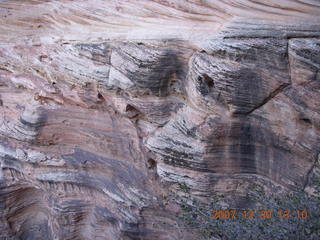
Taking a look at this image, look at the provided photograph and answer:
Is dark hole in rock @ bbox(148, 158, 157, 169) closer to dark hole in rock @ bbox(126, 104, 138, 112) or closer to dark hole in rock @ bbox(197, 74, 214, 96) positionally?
dark hole in rock @ bbox(126, 104, 138, 112)

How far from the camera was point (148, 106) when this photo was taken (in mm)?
5906

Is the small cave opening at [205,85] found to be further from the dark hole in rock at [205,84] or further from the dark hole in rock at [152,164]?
the dark hole in rock at [152,164]

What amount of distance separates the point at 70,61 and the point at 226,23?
3.10m

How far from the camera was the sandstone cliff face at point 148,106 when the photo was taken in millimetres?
4902

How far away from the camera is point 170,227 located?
6613 mm

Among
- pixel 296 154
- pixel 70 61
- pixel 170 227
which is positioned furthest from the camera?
pixel 170 227

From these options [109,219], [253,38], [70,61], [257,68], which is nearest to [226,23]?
[253,38]

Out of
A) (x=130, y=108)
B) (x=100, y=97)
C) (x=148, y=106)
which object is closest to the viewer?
(x=148, y=106)

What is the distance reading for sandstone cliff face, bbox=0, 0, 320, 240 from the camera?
16.1 ft

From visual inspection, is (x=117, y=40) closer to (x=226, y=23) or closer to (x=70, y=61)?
(x=70, y=61)
